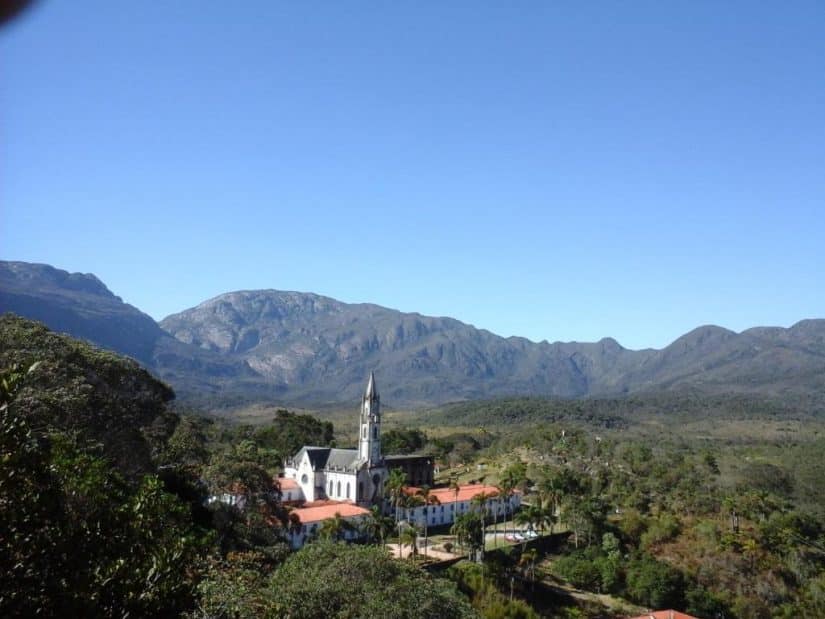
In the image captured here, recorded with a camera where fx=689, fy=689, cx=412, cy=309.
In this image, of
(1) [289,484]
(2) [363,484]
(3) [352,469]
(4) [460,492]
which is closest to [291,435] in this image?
(1) [289,484]

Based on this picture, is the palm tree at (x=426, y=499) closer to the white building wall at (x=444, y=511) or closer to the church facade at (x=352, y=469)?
the white building wall at (x=444, y=511)

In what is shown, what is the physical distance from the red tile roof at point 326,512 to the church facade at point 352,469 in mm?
3880

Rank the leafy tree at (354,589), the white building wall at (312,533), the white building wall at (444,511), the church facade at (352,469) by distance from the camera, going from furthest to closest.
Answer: the church facade at (352,469), the white building wall at (444,511), the white building wall at (312,533), the leafy tree at (354,589)

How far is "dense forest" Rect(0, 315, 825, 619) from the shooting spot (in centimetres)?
1038

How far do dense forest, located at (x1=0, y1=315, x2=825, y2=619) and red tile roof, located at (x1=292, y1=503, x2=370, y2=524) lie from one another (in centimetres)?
282

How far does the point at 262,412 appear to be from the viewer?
637 ft

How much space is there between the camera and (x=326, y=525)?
1453 inches

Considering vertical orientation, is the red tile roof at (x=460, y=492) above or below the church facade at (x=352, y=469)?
below

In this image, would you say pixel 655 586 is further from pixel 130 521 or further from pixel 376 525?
pixel 130 521

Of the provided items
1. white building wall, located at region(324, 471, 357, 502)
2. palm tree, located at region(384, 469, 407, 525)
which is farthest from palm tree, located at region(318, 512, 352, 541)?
white building wall, located at region(324, 471, 357, 502)

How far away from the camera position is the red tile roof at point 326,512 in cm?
4231

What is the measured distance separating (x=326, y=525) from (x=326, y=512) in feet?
24.2

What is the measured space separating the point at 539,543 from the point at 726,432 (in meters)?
92.4

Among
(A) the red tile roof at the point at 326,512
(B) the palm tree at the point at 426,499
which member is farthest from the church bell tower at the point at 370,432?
(A) the red tile roof at the point at 326,512
